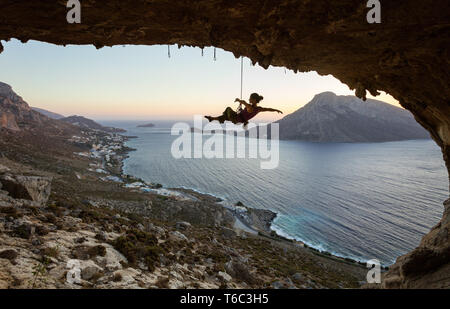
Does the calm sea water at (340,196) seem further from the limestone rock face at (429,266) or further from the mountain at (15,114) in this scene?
the mountain at (15,114)

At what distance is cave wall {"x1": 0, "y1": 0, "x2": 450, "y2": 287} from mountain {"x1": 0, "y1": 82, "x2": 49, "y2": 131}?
8869cm

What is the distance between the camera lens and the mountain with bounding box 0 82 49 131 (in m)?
71.3

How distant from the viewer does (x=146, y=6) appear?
4055 millimetres

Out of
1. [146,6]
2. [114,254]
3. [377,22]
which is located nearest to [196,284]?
[114,254]

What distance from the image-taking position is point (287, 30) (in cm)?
459

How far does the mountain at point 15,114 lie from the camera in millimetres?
71281

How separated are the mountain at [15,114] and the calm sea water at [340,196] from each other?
39.8m

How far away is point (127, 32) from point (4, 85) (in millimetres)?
202574

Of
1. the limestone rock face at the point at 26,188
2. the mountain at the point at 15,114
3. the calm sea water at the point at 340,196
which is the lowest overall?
the calm sea water at the point at 340,196
